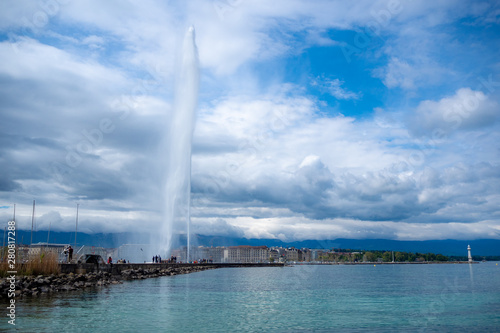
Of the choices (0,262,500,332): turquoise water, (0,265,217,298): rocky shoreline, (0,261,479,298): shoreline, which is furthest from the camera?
(0,261,479,298): shoreline

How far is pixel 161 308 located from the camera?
2653 centimetres

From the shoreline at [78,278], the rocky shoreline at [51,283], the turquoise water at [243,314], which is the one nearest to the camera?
the turquoise water at [243,314]

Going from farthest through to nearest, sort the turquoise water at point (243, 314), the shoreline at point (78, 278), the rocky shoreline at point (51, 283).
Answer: the shoreline at point (78, 278) → the rocky shoreline at point (51, 283) → the turquoise water at point (243, 314)

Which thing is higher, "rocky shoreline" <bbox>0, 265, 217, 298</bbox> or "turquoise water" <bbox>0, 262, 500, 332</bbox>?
"rocky shoreline" <bbox>0, 265, 217, 298</bbox>

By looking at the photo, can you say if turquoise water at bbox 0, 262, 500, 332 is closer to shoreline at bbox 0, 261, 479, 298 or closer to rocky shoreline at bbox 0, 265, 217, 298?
rocky shoreline at bbox 0, 265, 217, 298

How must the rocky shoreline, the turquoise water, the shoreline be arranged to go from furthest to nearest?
the shoreline
the rocky shoreline
the turquoise water

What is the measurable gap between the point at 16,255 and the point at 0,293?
6732 mm

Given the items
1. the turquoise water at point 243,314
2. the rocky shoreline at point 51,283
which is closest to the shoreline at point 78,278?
the rocky shoreline at point 51,283

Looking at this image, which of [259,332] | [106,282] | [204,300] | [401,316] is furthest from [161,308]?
[106,282]

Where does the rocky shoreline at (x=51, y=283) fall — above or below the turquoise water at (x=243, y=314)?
above

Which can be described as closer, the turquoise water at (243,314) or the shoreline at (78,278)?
the turquoise water at (243,314)

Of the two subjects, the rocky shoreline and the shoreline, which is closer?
the rocky shoreline

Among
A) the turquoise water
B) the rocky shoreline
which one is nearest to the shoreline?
the rocky shoreline

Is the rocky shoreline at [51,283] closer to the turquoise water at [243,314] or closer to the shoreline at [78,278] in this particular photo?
the shoreline at [78,278]
